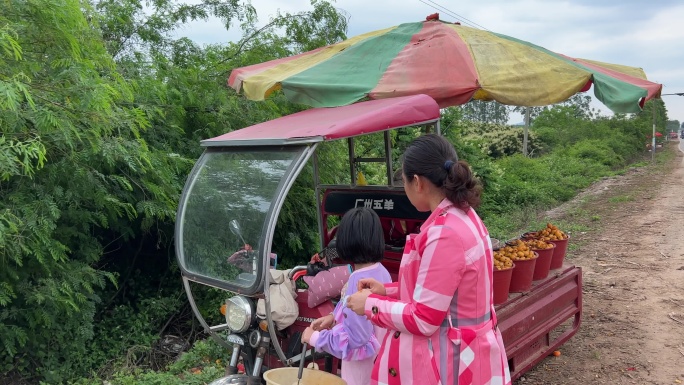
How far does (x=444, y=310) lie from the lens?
77.4 inches

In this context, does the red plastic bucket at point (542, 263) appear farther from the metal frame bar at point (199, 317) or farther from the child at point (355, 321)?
the metal frame bar at point (199, 317)

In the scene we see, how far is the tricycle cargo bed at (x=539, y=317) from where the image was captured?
3.89 metres

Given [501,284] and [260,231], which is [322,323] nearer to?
[260,231]

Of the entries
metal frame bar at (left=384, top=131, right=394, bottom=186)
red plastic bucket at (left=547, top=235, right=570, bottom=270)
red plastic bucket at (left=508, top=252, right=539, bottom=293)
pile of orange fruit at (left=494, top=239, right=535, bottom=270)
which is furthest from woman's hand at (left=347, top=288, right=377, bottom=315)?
red plastic bucket at (left=547, top=235, right=570, bottom=270)

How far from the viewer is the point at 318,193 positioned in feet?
15.5

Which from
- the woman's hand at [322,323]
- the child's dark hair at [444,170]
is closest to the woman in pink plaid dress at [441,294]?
the child's dark hair at [444,170]

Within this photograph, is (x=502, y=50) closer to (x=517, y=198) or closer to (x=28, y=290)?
(x=28, y=290)

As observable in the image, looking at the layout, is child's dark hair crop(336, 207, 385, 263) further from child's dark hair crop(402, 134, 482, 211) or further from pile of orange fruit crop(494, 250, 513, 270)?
pile of orange fruit crop(494, 250, 513, 270)

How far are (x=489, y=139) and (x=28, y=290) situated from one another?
2420 cm

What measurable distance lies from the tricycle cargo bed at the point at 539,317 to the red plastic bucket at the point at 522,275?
58mm

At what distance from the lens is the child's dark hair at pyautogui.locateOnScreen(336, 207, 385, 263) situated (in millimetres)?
2666

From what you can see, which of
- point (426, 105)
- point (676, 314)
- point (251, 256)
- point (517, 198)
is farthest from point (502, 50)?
point (517, 198)

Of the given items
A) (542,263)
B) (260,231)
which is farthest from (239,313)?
(542,263)

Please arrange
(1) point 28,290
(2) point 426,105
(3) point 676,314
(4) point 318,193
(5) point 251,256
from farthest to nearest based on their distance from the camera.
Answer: (3) point 676,314, (4) point 318,193, (1) point 28,290, (2) point 426,105, (5) point 251,256
